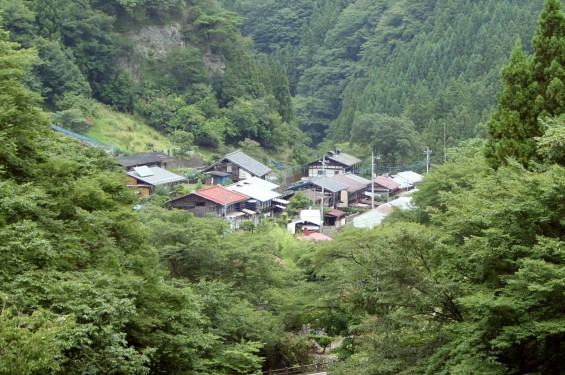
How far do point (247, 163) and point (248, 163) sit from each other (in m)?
0.11

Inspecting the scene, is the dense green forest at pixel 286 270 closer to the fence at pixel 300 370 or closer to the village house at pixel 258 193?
the fence at pixel 300 370

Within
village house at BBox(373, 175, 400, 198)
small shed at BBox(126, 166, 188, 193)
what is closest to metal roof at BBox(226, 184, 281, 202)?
small shed at BBox(126, 166, 188, 193)

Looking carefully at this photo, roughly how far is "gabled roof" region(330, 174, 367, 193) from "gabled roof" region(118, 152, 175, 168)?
10.2 metres

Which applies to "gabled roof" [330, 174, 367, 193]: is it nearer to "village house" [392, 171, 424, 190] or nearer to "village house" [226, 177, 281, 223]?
"village house" [392, 171, 424, 190]

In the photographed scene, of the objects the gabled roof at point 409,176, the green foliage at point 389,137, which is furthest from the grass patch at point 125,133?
the gabled roof at point 409,176

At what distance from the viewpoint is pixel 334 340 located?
25453 mm

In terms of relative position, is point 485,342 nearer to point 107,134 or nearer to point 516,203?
point 516,203

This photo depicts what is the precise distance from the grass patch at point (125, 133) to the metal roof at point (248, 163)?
13.3 feet

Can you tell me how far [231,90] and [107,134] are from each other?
11599mm

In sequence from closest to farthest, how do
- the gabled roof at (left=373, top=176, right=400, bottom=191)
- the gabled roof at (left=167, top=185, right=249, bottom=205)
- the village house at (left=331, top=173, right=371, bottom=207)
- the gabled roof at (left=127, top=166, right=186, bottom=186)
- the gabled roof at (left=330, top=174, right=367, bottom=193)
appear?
the gabled roof at (left=167, top=185, right=249, bottom=205) → the gabled roof at (left=127, top=166, right=186, bottom=186) → the village house at (left=331, top=173, right=371, bottom=207) → the gabled roof at (left=330, top=174, right=367, bottom=193) → the gabled roof at (left=373, top=176, right=400, bottom=191)

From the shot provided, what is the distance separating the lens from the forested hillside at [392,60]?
59.6 m

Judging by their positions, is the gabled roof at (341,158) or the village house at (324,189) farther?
the gabled roof at (341,158)

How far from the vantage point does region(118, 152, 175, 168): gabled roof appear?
43.6 m

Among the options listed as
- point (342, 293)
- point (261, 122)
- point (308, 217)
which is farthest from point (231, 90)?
point (342, 293)
